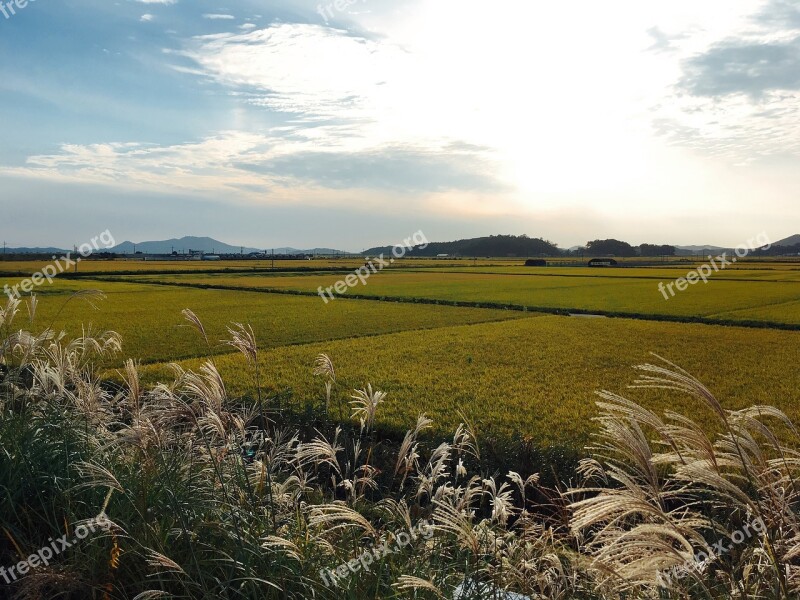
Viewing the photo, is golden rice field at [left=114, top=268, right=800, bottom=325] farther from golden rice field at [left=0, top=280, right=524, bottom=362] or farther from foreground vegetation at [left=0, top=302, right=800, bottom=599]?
foreground vegetation at [left=0, top=302, right=800, bottom=599]

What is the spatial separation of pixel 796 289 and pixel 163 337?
164ft

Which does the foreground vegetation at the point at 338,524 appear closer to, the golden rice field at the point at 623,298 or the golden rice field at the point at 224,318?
the golden rice field at the point at 224,318

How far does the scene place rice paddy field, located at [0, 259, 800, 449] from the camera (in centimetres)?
1318

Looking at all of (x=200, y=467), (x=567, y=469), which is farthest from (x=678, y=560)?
(x=567, y=469)

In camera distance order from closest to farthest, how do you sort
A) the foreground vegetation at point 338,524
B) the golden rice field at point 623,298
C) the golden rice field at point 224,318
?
the foreground vegetation at point 338,524 → the golden rice field at point 224,318 → the golden rice field at point 623,298

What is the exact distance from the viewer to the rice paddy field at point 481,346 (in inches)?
519

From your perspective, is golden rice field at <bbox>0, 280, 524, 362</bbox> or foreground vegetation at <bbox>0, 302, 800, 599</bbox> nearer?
foreground vegetation at <bbox>0, 302, 800, 599</bbox>

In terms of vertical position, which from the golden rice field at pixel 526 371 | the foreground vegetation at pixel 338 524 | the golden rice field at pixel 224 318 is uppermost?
the foreground vegetation at pixel 338 524

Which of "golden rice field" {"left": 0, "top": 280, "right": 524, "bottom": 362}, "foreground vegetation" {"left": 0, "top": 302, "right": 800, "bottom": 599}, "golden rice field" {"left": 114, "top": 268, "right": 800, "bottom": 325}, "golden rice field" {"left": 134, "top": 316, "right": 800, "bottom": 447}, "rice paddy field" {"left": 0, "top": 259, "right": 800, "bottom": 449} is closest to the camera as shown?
"foreground vegetation" {"left": 0, "top": 302, "right": 800, "bottom": 599}

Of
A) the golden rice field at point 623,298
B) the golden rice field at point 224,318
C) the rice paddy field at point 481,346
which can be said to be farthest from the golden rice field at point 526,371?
the golden rice field at point 623,298

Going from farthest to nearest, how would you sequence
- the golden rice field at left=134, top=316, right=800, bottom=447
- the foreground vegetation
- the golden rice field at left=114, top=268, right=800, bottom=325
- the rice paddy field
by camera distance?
1. the golden rice field at left=114, top=268, right=800, bottom=325
2. the rice paddy field
3. the golden rice field at left=134, top=316, right=800, bottom=447
4. the foreground vegetation

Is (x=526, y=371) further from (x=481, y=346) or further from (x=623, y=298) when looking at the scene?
(x=623, y=298)

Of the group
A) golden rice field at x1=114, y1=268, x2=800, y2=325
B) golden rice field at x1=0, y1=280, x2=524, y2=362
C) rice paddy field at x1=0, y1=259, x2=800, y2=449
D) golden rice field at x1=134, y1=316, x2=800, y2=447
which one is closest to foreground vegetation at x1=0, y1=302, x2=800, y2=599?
rice paddy field at x1=0, y1=259, x2=800, y2=449

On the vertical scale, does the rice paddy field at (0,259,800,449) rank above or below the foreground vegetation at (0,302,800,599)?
below
